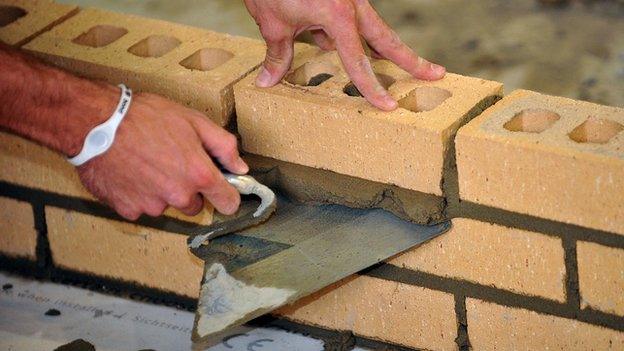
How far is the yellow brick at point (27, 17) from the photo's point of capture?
3311mm

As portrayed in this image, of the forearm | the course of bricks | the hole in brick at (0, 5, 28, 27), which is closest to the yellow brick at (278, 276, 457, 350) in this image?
the course of bricks

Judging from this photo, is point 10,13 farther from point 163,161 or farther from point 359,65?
point 359,65

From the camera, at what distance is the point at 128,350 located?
3.11 metres

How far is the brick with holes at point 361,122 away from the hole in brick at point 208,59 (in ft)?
0.72

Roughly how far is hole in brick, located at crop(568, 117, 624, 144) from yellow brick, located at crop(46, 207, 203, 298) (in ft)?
3.44

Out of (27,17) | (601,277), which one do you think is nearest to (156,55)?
(27,17)

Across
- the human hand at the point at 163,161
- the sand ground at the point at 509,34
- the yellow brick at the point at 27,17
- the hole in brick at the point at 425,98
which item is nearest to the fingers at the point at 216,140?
the human hand at the point at 163,161

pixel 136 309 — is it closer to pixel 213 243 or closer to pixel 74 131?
pixel 213 243

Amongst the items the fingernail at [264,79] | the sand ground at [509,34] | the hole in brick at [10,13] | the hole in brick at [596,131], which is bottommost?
the sand ground at [509,34]

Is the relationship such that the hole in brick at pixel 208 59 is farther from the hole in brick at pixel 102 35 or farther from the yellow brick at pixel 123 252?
the yellow brick at pixel 123 252

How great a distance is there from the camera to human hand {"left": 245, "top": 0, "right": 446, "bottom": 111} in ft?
9.11

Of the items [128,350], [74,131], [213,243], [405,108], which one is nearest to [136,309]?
[128,350]

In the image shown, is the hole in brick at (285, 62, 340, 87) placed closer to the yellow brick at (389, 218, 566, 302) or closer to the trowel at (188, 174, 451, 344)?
the trowel at (188, 174, 451, 344)

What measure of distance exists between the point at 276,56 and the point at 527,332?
2.94ft
